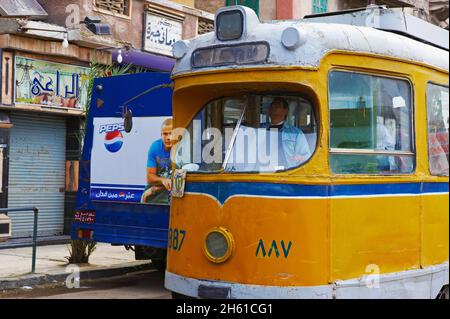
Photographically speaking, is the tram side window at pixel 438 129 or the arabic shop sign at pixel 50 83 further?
the arabic shop sign at pixel 50 83

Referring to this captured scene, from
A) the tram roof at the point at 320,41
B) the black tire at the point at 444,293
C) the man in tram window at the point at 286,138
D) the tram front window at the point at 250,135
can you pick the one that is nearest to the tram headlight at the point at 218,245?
the tram front window at the point at 250,135

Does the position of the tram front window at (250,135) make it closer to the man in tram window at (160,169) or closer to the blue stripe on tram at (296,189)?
the blue stripe on tram at (296,189)

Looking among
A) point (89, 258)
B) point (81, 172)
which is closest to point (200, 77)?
point (81, 172)

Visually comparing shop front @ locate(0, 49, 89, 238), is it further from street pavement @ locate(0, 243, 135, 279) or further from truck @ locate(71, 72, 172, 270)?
truck @ locate(71, 72, 172, 270)

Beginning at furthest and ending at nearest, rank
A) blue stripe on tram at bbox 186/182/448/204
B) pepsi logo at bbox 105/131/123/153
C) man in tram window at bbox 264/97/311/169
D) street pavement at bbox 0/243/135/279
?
1. street pavement at bbox 0/243/135/279
2. pepsi logo at bbox 105/131/123/153
3. man in tram window at bbox 264/97/311/169
4. blue stripe on tram at bbox 186/182/448/204

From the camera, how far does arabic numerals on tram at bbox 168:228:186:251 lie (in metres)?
6.71

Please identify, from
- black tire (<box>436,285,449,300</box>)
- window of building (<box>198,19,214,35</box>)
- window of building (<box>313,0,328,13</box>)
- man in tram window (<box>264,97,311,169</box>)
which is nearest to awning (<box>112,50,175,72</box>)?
window of building (<box>198,19,214,35</box>)

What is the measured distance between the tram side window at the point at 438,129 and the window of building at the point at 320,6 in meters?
15.7

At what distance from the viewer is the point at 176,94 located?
7062mm

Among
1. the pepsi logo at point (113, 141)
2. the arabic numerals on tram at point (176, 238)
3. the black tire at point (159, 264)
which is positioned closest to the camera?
the arabic numerals on tram at point (176, 238)

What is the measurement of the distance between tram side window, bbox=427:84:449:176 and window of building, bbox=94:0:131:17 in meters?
9.98

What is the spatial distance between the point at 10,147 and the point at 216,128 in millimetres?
A: 8673

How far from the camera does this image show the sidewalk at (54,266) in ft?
33.7

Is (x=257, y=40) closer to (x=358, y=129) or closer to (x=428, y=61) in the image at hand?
(x=358, y=129)
